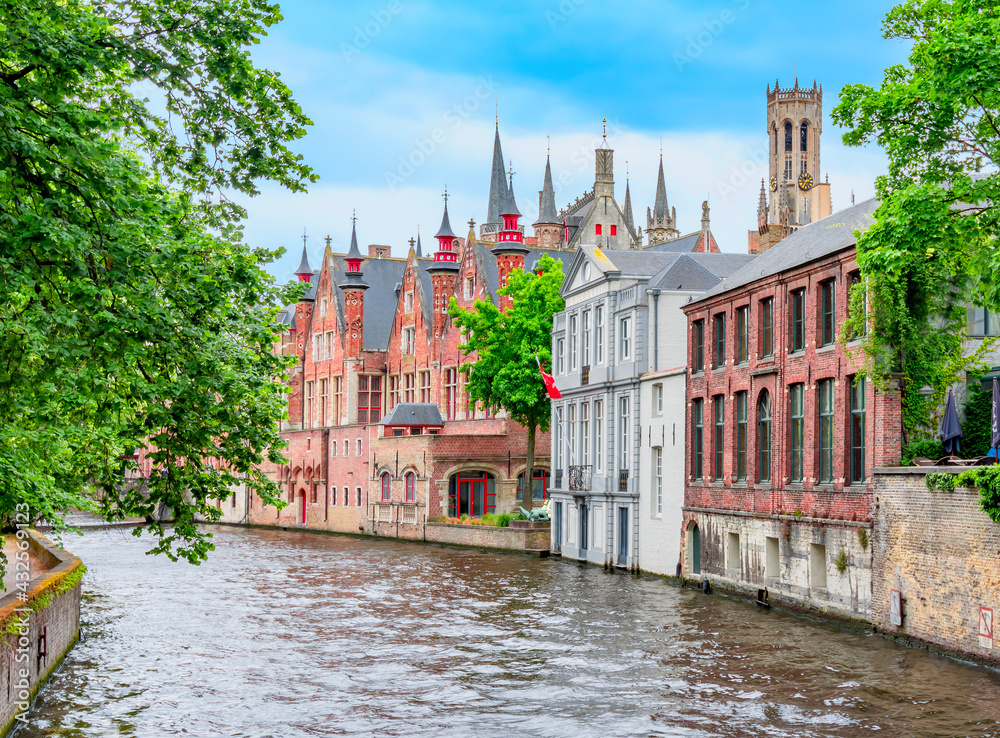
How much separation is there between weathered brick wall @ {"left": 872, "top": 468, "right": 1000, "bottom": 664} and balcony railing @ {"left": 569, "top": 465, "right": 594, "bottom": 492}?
19.6 m

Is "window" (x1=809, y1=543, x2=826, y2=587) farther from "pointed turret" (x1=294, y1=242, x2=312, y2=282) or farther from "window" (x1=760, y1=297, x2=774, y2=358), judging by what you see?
"pointed turret" (x1=294, y1=242, x2=312, y2=282)

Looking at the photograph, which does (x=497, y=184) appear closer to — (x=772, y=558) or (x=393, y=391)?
(x=393, y=391)

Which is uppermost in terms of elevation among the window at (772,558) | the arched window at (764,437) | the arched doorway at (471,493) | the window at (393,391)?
the window at (393,391)

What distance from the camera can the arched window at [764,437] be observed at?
3297 centimetres

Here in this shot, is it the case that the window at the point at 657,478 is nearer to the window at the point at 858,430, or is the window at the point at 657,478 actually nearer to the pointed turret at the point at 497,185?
the window at the point at 858,430

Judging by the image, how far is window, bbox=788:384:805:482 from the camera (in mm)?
30938

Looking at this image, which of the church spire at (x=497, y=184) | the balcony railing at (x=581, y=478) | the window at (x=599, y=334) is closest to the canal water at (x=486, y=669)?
the balcony railing at (x=581, y=478)

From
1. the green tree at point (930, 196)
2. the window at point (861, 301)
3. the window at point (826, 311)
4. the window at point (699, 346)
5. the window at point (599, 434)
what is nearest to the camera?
the green tree at point (930, 196)

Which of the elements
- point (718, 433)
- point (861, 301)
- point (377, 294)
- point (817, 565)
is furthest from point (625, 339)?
point (377, 294)

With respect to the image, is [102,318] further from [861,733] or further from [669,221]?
[669,221]

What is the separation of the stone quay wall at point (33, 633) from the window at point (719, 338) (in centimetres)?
1952

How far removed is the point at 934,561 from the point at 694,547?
1392cm

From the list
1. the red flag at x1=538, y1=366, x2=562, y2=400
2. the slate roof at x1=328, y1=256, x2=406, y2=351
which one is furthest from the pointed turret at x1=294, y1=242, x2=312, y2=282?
the red flag at x1=538, y1=366, x2=562, y2=400

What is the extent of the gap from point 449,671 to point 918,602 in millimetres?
9546
